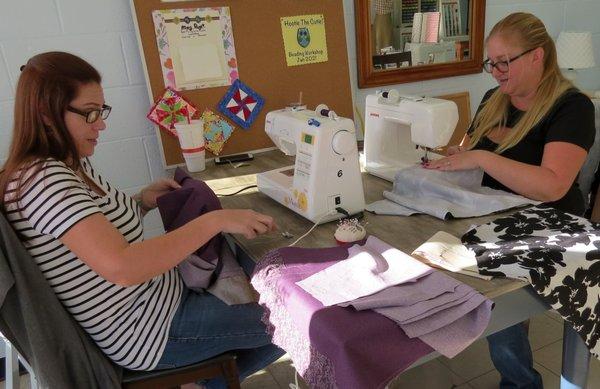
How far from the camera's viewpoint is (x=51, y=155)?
0.97 meters

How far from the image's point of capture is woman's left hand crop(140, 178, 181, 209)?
1384 millimetres

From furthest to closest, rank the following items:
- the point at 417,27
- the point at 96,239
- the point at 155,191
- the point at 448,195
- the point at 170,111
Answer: the point at 417,27, the point at 170,111, the point at 155,191, the point at 448,195, the point at 96,239

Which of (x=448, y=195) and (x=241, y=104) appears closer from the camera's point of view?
(x=448, y=195)

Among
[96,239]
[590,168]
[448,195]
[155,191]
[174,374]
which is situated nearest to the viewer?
[96,239]

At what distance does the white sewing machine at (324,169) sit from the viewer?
3.80 ft

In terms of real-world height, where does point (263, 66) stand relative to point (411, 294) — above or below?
above

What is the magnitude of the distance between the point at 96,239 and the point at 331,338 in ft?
1.61

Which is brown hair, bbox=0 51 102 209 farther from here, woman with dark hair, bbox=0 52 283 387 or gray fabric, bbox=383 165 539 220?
gray fabric, bbox=383 165 539 220

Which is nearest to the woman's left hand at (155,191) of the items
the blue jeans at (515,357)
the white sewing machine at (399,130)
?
the white sewing machine at (399,130)

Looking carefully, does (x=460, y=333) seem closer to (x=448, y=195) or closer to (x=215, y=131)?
(x=448, y=195)

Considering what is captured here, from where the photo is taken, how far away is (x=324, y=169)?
117cm

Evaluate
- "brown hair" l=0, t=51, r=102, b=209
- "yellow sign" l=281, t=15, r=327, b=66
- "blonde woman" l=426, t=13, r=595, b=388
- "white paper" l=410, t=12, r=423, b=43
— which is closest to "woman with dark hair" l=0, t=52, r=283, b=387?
"brown hair" l=0, t=51, r=102, b=209

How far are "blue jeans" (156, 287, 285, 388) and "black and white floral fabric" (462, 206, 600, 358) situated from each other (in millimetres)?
586

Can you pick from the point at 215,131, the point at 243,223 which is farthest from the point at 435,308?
the point at 215,131
